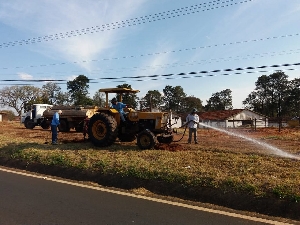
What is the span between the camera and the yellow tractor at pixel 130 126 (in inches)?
451

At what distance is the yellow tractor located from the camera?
11.5 meters

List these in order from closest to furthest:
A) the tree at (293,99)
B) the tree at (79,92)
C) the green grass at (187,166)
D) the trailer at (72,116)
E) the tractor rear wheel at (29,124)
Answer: the green grass at (187,166) → the trailer at (72,116) → the tractor rear wheel at (29,124) → the tree at (79,92) → the tree at (293,99)

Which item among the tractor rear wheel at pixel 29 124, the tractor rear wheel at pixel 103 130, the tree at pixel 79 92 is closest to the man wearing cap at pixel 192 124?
the tractor rear wheel at pixel 103 130

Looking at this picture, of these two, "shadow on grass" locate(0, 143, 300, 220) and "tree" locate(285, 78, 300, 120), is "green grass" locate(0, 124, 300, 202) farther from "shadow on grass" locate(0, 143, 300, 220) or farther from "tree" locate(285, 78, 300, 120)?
"tree" locate(285, 78, 300, 120)

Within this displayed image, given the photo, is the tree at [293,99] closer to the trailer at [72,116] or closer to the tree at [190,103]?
the tree at [190,103]

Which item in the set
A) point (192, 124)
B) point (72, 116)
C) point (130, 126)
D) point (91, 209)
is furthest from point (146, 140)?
point (72, 116)

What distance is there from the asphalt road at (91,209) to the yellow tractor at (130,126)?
4037mm

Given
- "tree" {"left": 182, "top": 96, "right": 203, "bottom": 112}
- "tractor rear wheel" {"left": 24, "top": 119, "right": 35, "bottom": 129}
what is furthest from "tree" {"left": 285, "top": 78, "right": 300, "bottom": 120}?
"tractor rear wheel" {"left": 24, "top": 119, "right": 35, "bottom": 129}

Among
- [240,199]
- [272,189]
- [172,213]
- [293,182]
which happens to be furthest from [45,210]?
[293,182]

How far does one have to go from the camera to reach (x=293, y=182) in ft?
20.8

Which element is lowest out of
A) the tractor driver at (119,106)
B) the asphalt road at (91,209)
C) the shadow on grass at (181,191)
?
the asphalt road at (91,209)

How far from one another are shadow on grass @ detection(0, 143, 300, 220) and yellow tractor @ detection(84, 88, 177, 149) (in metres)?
2.83

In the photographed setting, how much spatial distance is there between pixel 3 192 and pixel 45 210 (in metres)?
1.89

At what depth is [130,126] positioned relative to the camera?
41.4 feet
